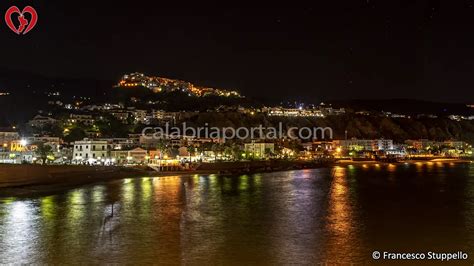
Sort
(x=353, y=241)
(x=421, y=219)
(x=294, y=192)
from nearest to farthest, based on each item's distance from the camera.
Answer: (x=353, y=241), (x=421, y=219), (x=294, y=192)

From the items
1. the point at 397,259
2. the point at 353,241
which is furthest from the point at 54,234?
the point at 397,259

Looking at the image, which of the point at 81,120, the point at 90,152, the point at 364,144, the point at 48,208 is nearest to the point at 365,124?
the point at 364,144

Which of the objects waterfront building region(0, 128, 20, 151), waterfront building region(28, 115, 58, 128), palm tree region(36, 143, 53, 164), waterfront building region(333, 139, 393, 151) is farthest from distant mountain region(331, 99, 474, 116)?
palm tree region(36, 143, 53, 164)

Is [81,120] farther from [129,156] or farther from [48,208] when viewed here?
[48,208]

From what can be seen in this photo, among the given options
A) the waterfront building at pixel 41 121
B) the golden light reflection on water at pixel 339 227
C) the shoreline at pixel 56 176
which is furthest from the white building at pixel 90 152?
the golden light reflection on water at pixel 339 227

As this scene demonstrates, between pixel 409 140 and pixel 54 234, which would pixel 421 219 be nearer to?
pixel 54 234

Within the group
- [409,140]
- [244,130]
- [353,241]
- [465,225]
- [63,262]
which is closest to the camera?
[63,262]

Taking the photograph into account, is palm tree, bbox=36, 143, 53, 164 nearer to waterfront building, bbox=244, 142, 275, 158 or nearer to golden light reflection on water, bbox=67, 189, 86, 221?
golden light reflection on water, bbox=67, 189, 86, 221
